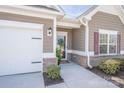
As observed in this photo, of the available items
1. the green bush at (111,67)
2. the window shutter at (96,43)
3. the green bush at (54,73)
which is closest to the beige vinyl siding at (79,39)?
the window shutter at (96,43)

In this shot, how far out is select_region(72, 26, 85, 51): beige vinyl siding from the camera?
8.61 m

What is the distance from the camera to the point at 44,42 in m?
6.68

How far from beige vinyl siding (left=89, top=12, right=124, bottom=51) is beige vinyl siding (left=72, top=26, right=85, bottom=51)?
0.57 meters

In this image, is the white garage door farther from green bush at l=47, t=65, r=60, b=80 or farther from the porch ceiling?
the porch ceiling

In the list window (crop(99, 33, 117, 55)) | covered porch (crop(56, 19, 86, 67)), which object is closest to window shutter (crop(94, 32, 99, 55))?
window (crop(99, 33, 117, 55))

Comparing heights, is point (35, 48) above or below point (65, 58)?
above

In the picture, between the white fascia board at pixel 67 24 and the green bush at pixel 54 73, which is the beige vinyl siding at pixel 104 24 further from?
the green bush at pixel 54 73

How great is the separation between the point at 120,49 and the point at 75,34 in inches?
146

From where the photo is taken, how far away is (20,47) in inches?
246

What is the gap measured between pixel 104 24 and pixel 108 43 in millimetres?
1434
